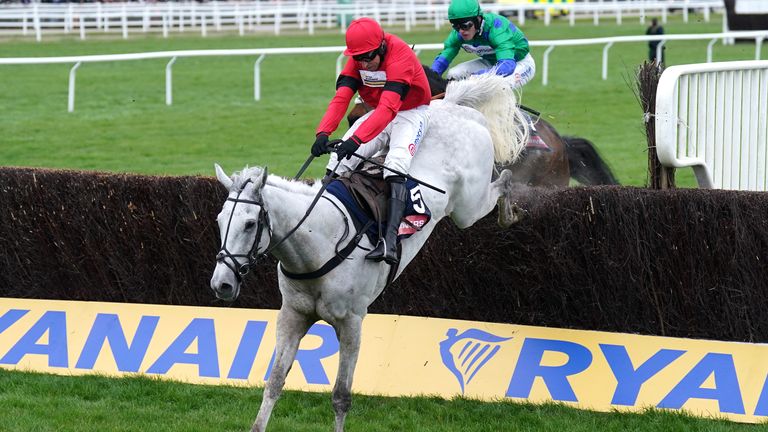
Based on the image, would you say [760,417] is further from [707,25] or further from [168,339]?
[707,25]

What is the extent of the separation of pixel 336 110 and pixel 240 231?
1224mm

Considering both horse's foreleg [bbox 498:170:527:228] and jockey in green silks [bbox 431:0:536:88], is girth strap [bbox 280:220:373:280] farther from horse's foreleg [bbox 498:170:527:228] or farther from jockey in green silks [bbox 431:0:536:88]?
jockey in green silks [bbox 431:0:536:88]

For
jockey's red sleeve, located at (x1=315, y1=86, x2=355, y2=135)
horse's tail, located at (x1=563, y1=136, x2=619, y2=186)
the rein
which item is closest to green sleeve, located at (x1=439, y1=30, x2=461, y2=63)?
horse's tail, located at (x1=563, y1=136, x2=619, y2=186)

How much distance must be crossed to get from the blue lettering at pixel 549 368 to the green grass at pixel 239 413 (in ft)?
0.38

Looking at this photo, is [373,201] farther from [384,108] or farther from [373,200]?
[384,108]

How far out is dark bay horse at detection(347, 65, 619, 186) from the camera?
6579 mm

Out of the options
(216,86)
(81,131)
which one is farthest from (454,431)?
(216,86)

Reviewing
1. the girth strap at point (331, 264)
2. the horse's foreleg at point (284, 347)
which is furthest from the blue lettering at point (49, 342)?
the girth strap at point (331, 264)

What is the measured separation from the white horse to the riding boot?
0.19 feet

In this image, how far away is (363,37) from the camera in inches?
201

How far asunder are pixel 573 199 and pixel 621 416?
115 cm

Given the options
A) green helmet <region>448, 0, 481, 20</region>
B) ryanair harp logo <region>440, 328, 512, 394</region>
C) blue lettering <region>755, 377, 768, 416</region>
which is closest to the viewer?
blue lettering <region>755, 377, 768, 416</region>

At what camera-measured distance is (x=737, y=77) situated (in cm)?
701

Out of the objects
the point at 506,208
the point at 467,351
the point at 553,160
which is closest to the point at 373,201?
the point at 506,208
